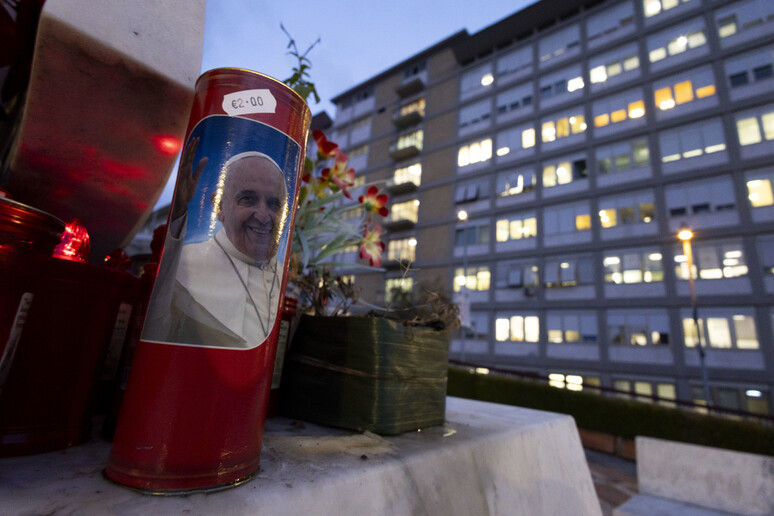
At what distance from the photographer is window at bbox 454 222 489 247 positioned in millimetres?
18797

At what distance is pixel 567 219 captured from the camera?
16156 millimetres

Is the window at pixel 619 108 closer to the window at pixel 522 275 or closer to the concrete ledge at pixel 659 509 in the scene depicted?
the window at pixel 522 275

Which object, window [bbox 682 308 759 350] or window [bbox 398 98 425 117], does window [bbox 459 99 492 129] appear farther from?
window [bbox 682 308 759 350]

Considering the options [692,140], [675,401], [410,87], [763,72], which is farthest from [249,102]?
[410,87]

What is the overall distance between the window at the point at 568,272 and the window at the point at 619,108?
Answer: 626 centimetres

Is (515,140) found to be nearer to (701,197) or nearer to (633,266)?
(701,197)

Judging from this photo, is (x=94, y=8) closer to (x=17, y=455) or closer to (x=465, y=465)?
(x=17, y=455)

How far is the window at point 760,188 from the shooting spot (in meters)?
12.3

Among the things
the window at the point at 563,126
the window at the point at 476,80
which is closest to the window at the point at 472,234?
the window at the point at 563,126

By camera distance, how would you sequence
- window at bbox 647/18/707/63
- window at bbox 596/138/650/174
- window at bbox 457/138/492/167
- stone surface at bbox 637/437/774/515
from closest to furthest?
stone surface at bbox 637/437/774/515 → window at bbox 647/18/707/63 → window at bbox 596/138/650/174 → window at bbox 457/138/492/167

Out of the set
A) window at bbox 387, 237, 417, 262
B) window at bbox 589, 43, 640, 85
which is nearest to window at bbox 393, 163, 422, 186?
window at bbox 387, 237, 417, 262

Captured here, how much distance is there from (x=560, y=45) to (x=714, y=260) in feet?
40.9

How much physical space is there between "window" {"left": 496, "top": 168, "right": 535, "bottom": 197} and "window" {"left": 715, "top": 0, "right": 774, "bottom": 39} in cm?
856

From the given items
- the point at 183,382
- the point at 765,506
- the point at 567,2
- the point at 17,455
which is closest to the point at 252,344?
the point at 183,382
